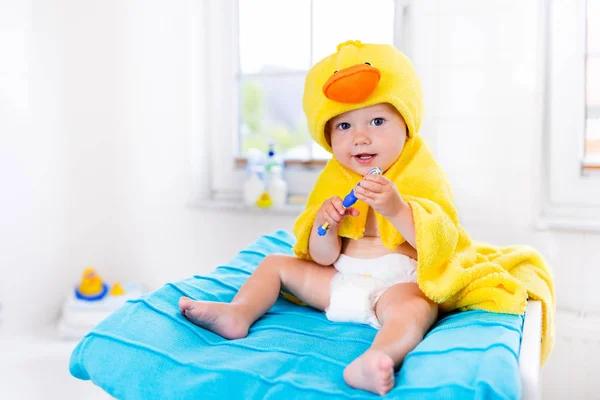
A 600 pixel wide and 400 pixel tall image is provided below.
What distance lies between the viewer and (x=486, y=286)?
3.46 ft

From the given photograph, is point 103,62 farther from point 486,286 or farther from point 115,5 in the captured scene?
point 486,286

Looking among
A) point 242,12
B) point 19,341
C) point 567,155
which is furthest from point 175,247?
Result: point 567,155

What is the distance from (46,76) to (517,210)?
1.46m

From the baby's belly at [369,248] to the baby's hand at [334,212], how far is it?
0.09m

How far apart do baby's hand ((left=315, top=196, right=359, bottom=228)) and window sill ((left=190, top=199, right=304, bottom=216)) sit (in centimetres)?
66

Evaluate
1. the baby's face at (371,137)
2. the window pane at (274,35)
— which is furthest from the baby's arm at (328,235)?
the window pane at (274,35)

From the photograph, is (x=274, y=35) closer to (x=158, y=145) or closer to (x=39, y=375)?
(x=158, y=145)

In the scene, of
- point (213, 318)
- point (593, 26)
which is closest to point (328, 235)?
point (213, 318)

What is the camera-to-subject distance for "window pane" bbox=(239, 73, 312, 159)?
6.39 feet

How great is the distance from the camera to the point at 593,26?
1.46 m

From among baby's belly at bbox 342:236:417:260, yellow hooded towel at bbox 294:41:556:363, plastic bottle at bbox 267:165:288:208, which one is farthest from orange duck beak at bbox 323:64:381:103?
plastic bottle at bbox 267:165:288:208

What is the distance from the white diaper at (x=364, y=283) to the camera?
109 cm

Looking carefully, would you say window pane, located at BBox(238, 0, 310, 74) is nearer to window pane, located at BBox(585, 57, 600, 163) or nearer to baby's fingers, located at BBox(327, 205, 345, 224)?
window pane, located at BBox(585, 57, 600, 163)

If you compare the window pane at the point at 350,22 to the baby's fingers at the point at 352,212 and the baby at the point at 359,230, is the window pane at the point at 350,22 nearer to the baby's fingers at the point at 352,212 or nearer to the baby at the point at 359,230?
the baby at the point at 359,230
